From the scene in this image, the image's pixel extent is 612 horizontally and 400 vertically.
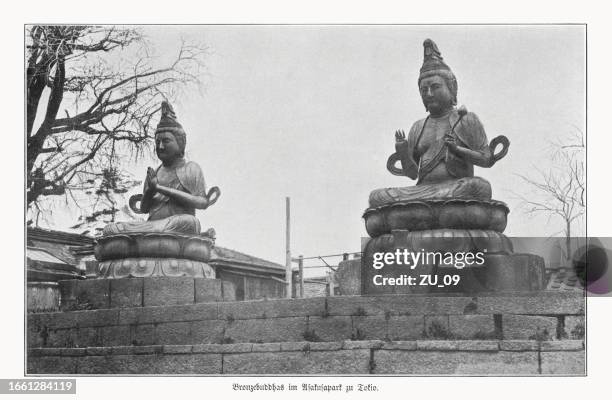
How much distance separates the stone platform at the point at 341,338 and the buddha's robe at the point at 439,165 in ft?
4.78

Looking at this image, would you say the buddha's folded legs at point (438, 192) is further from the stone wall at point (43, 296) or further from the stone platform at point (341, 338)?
the stone wall at point (43, 296)

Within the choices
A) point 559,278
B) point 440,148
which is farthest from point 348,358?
point 559,278

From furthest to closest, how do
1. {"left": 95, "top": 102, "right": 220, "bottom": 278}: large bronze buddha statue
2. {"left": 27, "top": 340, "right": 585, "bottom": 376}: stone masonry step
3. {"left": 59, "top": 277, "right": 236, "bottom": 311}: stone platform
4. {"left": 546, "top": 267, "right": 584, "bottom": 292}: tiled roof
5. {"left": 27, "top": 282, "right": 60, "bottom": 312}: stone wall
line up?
{"left": 546, "top": 267, "right": 584, "bottom": 292}: tiled roof → {"left": 27, "top": 282, "right": 60, "bottom": 312}: stone wall → {"left": 95, "top": 102, "right": 220, "bottom": 278}: large bronze buddha statue → {"left": 59, "top": 277, "right": 236, "bottom": 311}: stone platform → {"left": 27, "top": 340, "right": 585, "bottom": 376}: stone masonry step

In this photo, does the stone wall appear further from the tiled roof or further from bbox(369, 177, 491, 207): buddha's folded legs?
the tiled roof

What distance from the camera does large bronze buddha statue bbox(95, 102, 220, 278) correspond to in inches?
519

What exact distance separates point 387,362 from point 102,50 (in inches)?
284

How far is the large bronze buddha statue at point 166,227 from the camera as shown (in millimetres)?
13172

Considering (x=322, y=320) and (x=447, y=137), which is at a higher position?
(x=447, y=137)

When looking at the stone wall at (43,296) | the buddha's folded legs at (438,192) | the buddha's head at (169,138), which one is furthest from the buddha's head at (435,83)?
the stone wall at (43,296)

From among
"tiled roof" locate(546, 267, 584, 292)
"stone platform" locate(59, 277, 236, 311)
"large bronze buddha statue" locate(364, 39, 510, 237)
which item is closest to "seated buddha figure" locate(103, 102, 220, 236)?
"stone platform" locate(59, 277, 236, 311)

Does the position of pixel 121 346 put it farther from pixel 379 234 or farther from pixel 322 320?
pixel 379 234

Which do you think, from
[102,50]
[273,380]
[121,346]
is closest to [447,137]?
[273,380]

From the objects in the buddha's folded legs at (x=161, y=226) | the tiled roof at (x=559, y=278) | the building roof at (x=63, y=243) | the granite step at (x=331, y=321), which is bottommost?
the granite step at (x=331, y=321)

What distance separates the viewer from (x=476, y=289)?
10977 mm
